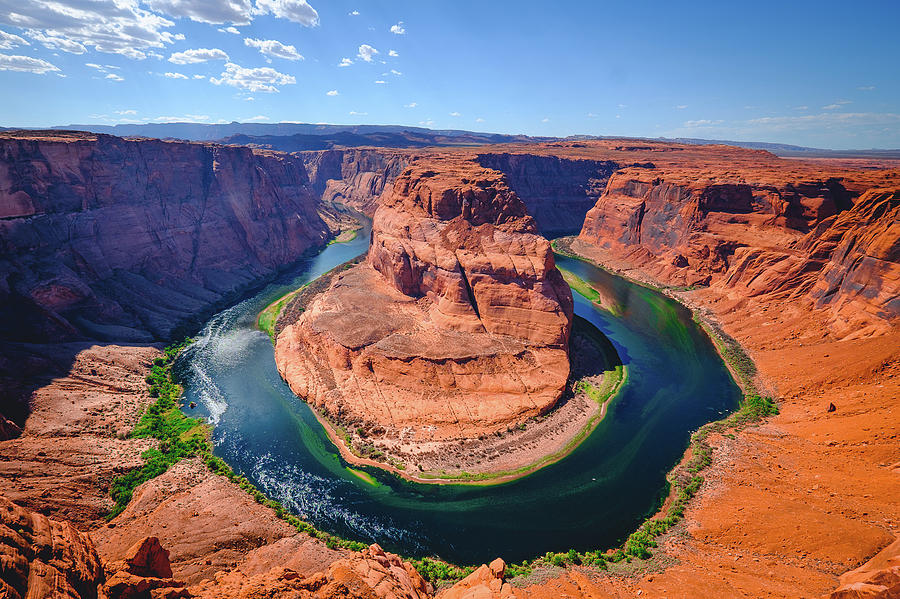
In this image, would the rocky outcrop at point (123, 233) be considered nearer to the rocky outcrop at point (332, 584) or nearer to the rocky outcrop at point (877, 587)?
the rocky outcrop at point (332, 584)

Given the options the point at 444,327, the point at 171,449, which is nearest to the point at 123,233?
the point at 171,449

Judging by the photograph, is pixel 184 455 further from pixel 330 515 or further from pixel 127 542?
pixel 330 515

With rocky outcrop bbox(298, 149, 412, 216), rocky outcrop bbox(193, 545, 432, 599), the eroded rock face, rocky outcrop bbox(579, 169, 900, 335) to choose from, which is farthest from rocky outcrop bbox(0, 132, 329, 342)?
rocky outcrop bbox(579, 169, 900, 335)

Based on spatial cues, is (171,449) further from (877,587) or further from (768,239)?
(768,239)

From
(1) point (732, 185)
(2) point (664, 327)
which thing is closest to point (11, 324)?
(2) point (664, 327)

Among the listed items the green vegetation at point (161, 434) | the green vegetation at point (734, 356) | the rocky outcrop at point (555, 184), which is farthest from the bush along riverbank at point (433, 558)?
the rocky outcrop at point (555, 184)
